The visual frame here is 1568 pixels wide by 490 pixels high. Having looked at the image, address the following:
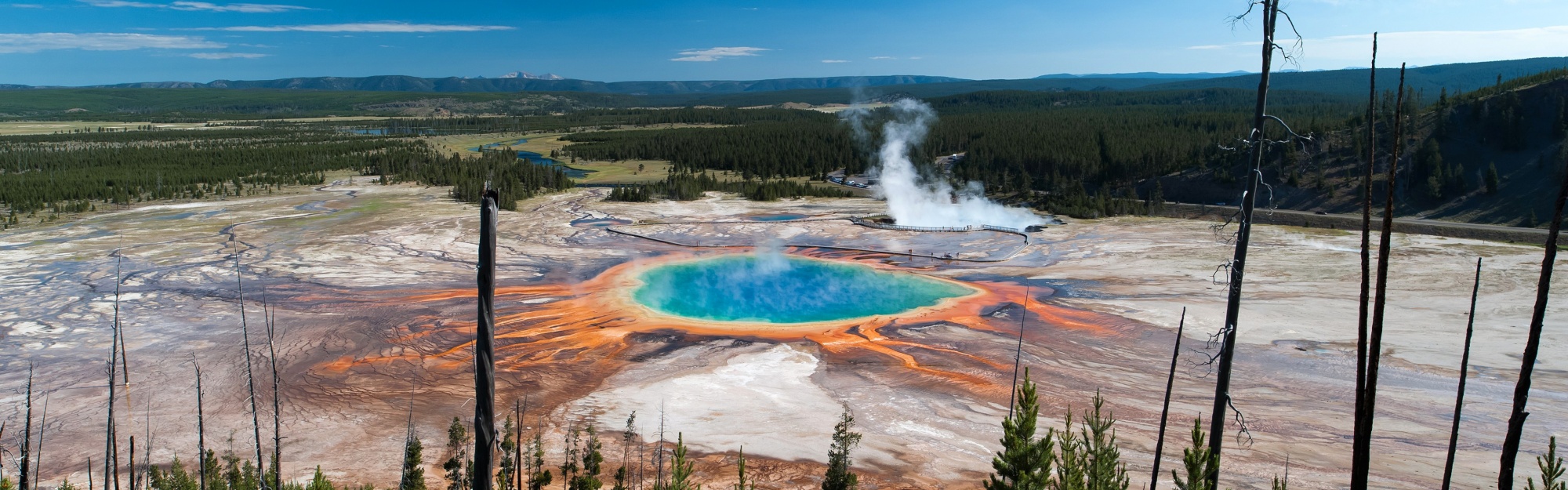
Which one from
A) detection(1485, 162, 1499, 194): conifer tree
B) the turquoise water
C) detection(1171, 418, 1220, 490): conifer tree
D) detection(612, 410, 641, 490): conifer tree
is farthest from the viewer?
detection(1485, 162, 1499, 194): conifer tree

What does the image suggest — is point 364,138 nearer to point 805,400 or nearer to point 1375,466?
point 805,400

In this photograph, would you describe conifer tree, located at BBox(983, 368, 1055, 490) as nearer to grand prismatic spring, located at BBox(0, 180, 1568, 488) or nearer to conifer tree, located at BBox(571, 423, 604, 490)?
grand prismatic spring, located at BBox(0, 180, 1568, 488)

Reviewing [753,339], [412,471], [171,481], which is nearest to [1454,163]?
[753,339]

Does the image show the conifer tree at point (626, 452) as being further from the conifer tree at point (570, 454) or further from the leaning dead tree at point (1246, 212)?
the leaning dead tree at point (1246, 212)

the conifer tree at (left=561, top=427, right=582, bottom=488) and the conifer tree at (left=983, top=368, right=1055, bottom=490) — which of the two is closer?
the conifer tree at (left=983, top=368, right=1055, bottom=490)

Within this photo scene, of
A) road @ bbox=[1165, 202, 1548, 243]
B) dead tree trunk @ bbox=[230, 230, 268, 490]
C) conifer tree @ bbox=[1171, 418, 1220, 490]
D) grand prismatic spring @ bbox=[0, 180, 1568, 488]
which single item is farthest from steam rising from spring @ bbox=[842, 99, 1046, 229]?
conifer tree @ bbox=[1171, 418, 1220, 490]

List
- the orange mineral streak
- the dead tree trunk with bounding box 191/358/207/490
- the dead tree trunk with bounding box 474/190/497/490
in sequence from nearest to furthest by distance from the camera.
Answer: the dead tree trunk with bounding box 474/190/497/490 < the dead tree trunk with bounding box 191/358/207/490 < the orange mineral streak

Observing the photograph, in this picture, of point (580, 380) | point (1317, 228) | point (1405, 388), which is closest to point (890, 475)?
point (580, 380)
